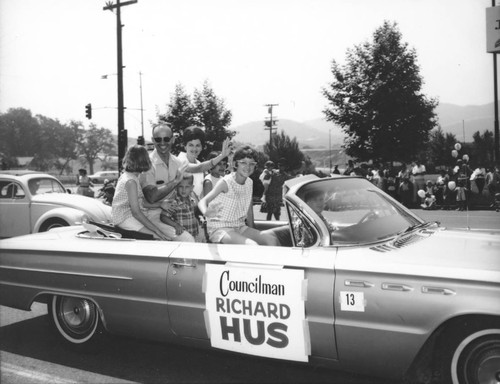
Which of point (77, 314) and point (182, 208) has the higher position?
point (182, 208)

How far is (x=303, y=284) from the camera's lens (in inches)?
113

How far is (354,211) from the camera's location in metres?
3.59

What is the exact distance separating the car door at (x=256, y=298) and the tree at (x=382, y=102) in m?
21.2

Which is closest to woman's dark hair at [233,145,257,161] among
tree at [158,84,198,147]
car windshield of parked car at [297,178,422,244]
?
car windshield of parked car at [297,178,422,244]

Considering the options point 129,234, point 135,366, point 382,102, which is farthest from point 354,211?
point 382,102

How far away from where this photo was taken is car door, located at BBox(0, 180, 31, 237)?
348 inches

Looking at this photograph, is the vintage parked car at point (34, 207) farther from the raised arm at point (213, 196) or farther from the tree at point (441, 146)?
the tree at point (441, 146)

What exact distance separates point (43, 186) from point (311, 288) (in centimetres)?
806

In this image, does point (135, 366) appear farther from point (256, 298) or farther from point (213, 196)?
point (213, 196)

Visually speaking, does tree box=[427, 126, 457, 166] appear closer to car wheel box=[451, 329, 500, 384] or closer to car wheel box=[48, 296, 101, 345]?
car wheel box=[48, 296, 101, 345]

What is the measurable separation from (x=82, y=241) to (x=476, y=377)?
3034 mm

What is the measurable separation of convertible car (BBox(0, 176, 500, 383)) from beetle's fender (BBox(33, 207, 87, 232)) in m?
4.30

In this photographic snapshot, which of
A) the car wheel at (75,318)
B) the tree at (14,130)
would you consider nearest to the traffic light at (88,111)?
the tree at (14,130)

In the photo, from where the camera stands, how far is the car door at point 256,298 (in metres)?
2.84
